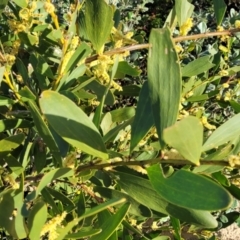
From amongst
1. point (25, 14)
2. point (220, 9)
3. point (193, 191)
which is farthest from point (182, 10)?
point (193, 191)

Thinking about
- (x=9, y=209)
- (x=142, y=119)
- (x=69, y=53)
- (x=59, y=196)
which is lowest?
(x=59, y=196)

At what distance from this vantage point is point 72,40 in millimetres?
1113

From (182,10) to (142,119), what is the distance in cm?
45

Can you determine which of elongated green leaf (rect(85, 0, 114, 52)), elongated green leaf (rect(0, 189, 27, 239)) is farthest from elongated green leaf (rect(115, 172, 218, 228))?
elongated green leaf (rect(85, 0, 114, 52))

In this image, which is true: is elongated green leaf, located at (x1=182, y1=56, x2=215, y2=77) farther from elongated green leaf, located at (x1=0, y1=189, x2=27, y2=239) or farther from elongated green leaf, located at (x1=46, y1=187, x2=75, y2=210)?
elongated green leaf, located at (x1=0, y1=189, x2=27, y2=239)

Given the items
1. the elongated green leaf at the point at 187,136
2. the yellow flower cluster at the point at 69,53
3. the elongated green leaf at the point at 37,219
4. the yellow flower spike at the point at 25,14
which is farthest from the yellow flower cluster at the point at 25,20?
the elongated green leaf at the point at 187,136

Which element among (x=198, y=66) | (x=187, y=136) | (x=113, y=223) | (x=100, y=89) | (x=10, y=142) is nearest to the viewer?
(x=187, y=136)

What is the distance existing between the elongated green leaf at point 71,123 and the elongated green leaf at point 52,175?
0.06 m

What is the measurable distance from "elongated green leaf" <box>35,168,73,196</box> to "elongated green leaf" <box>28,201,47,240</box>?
0.05m

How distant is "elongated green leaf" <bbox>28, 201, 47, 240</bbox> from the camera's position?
33.9 inches

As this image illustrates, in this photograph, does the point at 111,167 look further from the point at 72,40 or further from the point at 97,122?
the point at 72,40

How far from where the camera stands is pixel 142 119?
0.96m

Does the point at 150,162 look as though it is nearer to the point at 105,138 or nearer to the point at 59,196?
the point at 105,138

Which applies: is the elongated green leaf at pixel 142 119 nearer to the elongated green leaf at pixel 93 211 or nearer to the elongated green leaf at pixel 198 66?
the elongated green leaf at pixel 93 211
